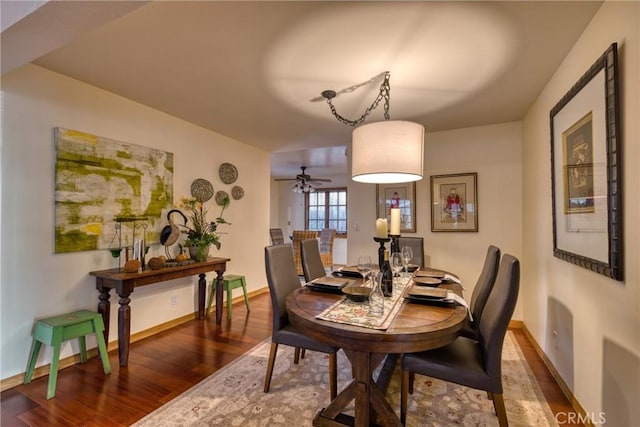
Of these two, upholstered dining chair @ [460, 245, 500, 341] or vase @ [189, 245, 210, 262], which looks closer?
upholstered dining chair @ [460, 245, 500, 341]

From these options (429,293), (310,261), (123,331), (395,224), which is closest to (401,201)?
(310,261)

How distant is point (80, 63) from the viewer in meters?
2.15

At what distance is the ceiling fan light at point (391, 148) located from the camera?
183 centimetres

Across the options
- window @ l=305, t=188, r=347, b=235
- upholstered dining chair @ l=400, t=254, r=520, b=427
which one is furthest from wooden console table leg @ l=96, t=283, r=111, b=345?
window @ l=305, t=188, r=347, b=235

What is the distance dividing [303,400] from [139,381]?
4.17ft

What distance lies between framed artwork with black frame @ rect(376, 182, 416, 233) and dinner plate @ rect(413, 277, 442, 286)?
5.10 feet

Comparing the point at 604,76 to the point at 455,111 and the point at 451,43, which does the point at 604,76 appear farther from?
the point at 455,111

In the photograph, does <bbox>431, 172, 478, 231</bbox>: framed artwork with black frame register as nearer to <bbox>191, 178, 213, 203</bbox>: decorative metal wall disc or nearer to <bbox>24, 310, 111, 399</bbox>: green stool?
<bbox>191, 178, 213, 203</bbox>: decorative metal wall disc

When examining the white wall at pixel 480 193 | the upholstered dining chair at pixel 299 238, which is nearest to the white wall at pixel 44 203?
the upholstered dining chair at pixel 299 238

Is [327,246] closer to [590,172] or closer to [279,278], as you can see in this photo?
[279,278]

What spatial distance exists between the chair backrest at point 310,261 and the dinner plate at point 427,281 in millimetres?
906

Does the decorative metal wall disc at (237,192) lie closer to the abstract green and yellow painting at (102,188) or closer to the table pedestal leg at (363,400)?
the abstract green and yellow painting at (102,188)

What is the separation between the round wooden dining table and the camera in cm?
127

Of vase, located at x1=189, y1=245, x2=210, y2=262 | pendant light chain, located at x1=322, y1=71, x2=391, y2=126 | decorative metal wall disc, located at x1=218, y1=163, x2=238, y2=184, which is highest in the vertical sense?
pendant light chain, located at x1=322, y1=71, x2=391, y2=126
